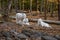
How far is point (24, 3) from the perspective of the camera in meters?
36.4

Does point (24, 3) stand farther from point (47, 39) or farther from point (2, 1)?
point (47, 39)

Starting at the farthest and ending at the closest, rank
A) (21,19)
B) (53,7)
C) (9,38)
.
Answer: (53,7) < (21,19) < (9,38)

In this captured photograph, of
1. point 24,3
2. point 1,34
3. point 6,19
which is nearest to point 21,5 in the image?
point 24,3

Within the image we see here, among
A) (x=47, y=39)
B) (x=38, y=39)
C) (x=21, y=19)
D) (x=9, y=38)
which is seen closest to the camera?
(x=47, y=39)

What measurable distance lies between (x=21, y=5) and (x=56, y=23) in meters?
22.0

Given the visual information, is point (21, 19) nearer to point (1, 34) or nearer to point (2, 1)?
point (1, 34)

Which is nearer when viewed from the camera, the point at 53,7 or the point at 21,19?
the point at 21,19

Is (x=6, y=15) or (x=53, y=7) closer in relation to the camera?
(x=6, y=15)

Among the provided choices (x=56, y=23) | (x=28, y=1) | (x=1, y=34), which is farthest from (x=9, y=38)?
(x=28, y=1)

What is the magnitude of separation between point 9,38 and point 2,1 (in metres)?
25.4

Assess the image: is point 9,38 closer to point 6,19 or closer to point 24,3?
point 6,19

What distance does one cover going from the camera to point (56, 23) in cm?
1574

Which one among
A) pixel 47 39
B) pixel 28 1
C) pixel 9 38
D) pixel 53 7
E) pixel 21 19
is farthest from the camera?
pixel 28 1

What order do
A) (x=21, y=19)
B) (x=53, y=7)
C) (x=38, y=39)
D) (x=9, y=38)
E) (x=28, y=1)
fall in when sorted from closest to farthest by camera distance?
(x=9, y=38), (x=38, y=39), (x=21, y=19), (x=53, y=7), (x=28, y=1)
